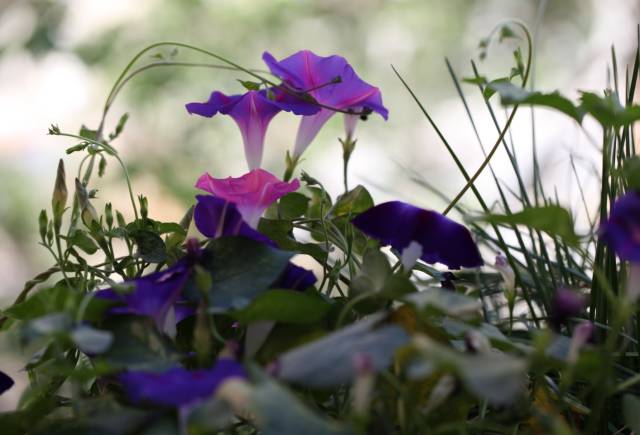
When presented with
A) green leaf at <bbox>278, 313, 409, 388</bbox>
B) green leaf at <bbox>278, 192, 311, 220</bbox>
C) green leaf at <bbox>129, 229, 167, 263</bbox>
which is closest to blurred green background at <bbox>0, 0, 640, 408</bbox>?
green leaf at <bbox>278, 192, 311, 220</bbox>

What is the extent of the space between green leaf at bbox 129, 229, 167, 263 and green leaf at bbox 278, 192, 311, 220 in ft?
0.35

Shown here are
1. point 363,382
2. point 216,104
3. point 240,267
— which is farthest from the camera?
point 216,104

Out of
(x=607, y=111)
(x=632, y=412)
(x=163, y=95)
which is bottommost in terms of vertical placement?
(x=632, y=412)

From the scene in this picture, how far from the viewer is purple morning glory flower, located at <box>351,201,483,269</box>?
15.6 inches

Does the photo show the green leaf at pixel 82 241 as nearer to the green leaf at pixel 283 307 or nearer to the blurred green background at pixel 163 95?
the green leaf at pixel 283 307

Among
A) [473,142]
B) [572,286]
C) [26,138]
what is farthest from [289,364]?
[473,142]

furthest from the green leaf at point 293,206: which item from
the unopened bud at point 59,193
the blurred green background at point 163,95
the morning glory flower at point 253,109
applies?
the blurred green background at point 163,95

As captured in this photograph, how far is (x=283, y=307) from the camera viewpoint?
30 centimetres

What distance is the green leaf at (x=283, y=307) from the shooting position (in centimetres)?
30

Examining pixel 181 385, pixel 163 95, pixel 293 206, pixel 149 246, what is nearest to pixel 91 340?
pixel 181 385

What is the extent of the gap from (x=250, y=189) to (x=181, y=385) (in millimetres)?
167

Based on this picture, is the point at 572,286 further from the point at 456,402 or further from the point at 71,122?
the point at 71,122

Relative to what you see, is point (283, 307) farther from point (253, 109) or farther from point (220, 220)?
point (253, 109)

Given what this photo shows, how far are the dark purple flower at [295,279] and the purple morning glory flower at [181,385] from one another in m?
0.10
